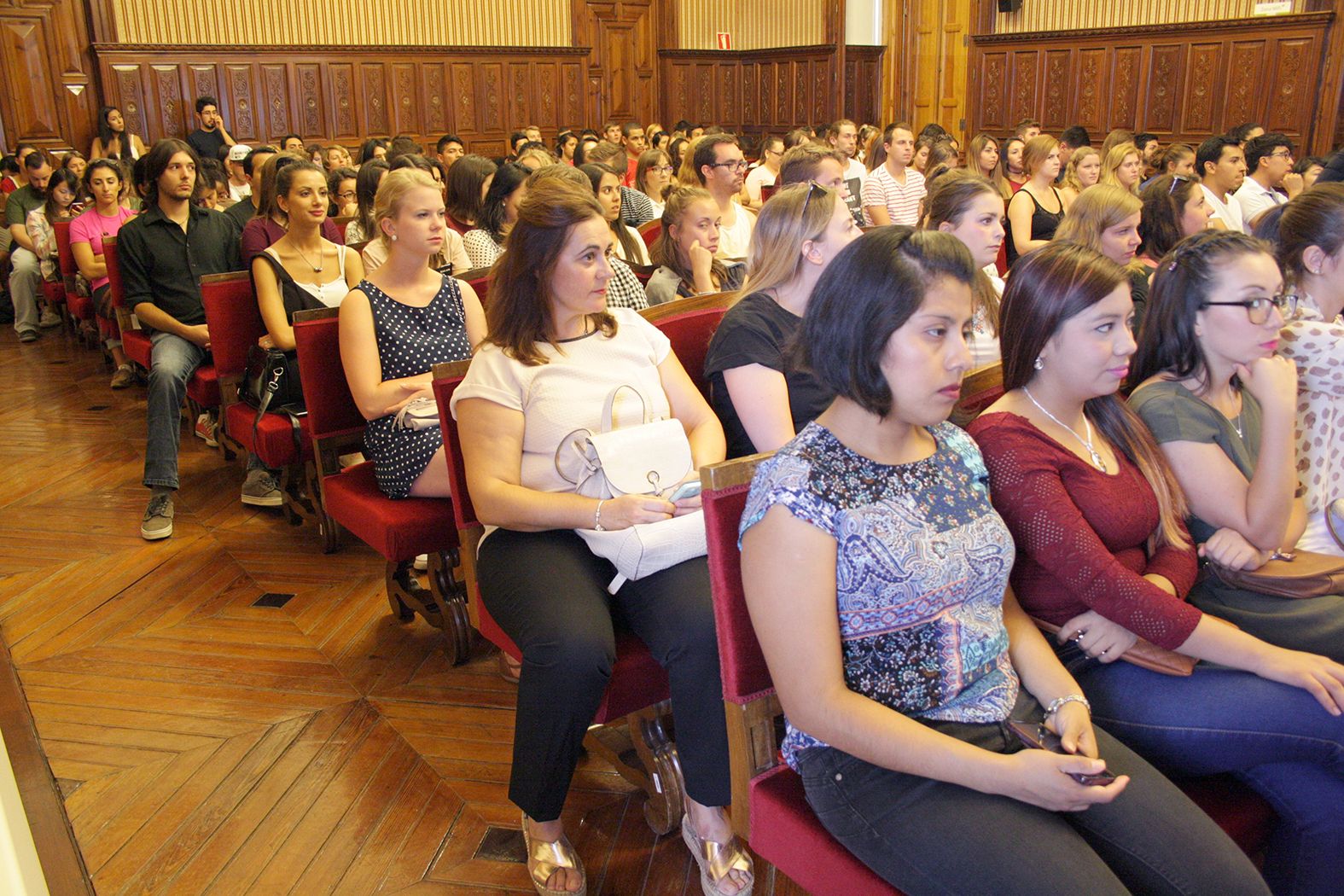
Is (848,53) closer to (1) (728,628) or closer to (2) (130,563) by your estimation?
(2) (130,563)

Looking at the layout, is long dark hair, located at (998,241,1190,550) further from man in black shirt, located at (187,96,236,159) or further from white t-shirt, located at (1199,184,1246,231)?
man in black shirt, located at (187,96,236,159)

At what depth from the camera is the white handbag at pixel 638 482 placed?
2.04 meters

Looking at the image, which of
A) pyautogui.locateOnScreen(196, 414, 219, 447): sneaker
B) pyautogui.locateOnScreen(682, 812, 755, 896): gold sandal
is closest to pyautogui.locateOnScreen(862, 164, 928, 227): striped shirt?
pyautogui.locateOnScreen(196, 414, 219, 447): sneaker

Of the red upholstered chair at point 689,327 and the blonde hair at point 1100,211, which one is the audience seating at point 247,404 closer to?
the red upholstered chair at point 689,327

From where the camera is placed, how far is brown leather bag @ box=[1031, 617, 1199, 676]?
1.69m

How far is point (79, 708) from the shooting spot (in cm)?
272

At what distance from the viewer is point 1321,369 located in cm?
227

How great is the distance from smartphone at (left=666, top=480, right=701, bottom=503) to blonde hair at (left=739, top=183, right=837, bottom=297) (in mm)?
591

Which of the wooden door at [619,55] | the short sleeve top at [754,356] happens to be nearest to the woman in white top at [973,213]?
the short sleeve top at [754,356]

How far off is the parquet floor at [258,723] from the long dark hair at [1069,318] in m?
1.00

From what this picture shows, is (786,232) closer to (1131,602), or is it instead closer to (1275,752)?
(1131,602)

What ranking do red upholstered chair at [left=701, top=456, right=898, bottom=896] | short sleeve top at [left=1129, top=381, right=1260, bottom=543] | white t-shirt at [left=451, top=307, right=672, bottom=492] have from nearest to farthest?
1. red upholstered chair at [left=701, top=456, right=898, bottom=896]
2. short sleeve top at [left=1129, top=381, right=1260, bottom=543]
3. white t-shirt at [left=451, top=307, right=672, bottom=492]

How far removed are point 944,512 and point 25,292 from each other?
779 cm

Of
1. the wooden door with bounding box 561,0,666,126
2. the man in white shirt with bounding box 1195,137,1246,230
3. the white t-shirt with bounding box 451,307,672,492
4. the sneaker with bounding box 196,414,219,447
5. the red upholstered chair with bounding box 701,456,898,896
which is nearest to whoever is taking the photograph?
the red upholstered chair with bounding box 701,456,898,896
